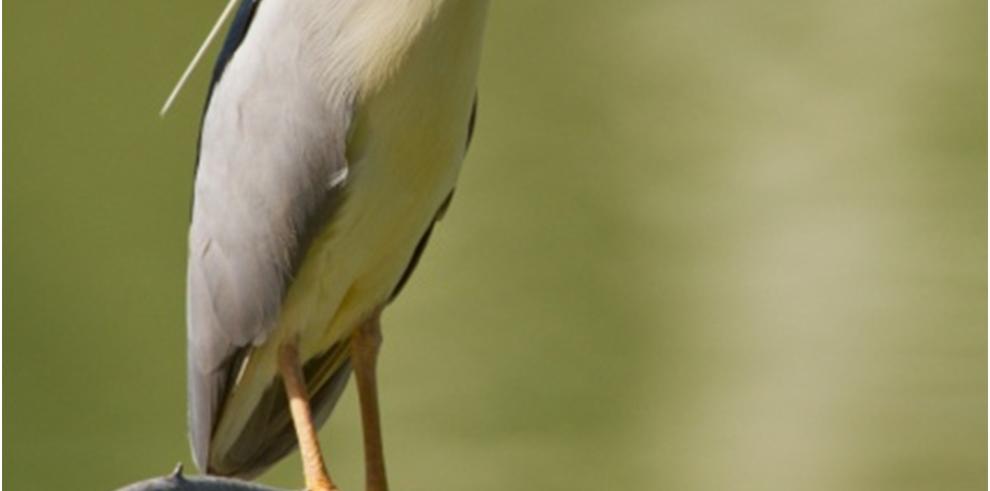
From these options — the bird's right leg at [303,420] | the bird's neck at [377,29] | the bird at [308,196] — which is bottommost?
the bird's right leg at [303,420]

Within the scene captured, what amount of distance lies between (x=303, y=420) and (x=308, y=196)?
0.23 metres

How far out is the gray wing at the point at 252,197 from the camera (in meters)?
2.26

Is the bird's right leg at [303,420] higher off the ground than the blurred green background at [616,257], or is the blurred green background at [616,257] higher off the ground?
the blurred green background at [616,257]

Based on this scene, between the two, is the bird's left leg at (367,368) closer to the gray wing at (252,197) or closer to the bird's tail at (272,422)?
the bird's tail at (272,422)

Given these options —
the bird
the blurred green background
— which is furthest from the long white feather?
the blurred green background

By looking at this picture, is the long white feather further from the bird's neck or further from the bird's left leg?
the bird's left leg

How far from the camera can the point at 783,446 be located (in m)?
4.80

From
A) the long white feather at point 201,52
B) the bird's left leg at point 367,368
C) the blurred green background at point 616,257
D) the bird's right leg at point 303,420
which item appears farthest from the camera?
the blurred green background at point 616,257

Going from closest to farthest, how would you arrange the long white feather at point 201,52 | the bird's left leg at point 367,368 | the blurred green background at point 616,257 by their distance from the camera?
the long white feather at point 201,52 < the bird's left leg at point 367,368 < the blurred green background at point 616,257

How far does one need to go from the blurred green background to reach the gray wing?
205 cm

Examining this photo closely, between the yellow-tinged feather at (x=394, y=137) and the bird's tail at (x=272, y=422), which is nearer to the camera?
the yellow-tinged feather at (x=394, y=137)

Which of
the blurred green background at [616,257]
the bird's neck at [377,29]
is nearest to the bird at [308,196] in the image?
the bird's neck at [377,29]

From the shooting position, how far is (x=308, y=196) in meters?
2.27

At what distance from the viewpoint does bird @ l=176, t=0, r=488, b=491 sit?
7.27 feet
